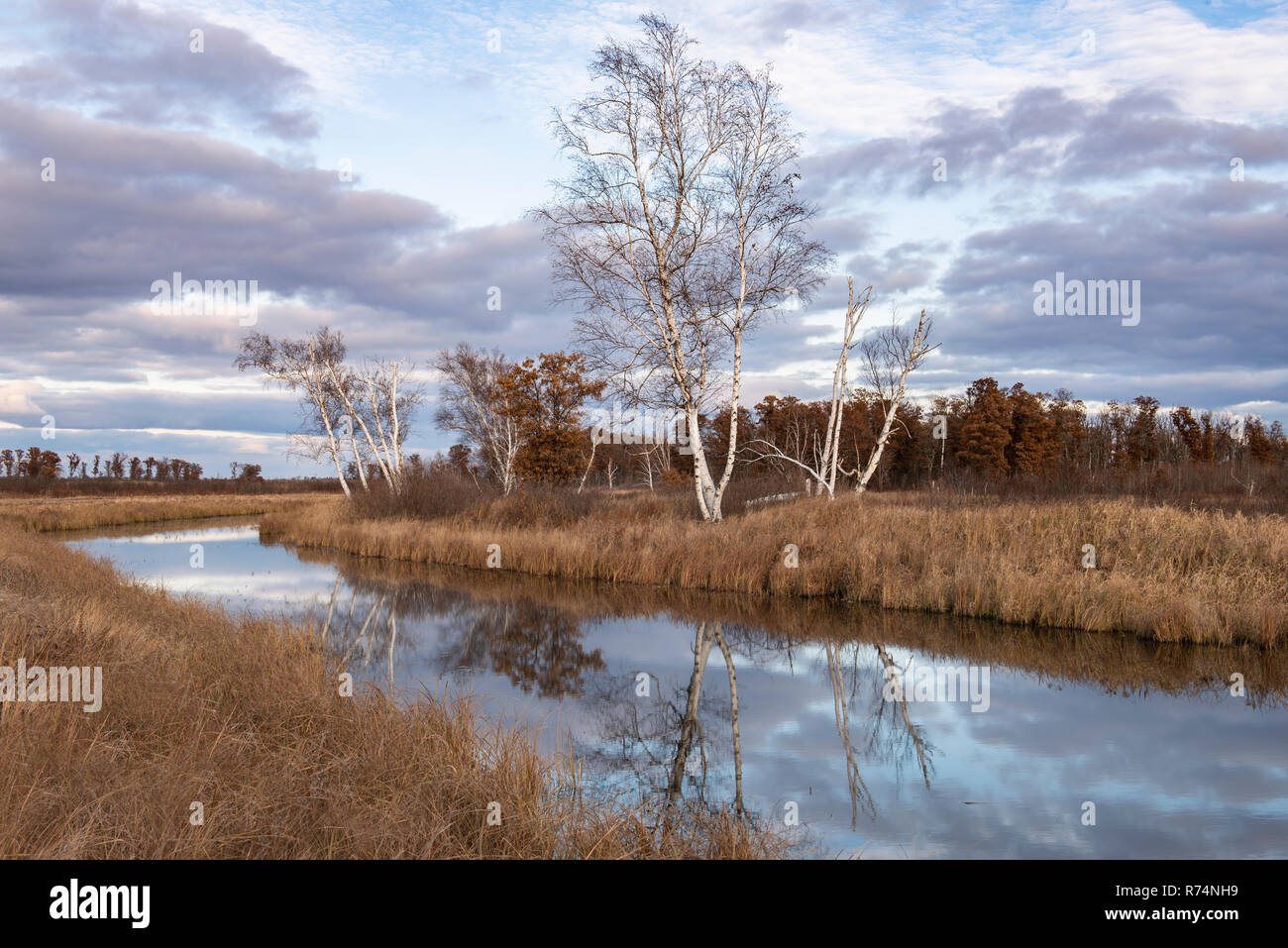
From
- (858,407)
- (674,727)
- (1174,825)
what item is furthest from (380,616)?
(858,407)

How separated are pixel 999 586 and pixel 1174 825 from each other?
7.63m

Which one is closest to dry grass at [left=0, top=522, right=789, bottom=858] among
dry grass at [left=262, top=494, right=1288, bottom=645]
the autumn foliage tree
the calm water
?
the calm water

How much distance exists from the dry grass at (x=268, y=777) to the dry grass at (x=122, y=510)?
102 ft

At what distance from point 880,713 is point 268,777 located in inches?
238

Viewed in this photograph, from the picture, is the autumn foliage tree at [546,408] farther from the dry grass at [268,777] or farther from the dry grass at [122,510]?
the dry grass at [268,777]

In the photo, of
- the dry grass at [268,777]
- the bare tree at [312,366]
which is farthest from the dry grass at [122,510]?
the dry grass at [268,777]

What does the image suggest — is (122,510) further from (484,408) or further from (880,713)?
(880,713)

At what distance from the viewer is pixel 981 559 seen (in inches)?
543

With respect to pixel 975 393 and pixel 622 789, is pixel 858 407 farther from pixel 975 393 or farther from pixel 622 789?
pixel 622 789

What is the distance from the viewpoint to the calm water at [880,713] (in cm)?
564

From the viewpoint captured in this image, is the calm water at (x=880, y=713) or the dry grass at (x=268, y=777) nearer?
the dry grass at (x=268, y=777)

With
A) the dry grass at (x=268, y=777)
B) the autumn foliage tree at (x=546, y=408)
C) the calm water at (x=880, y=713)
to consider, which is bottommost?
the calm water at (x=880, y=713)

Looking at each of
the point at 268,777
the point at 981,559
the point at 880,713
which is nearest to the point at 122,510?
the point at 981,559

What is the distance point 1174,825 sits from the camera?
5.54 m
